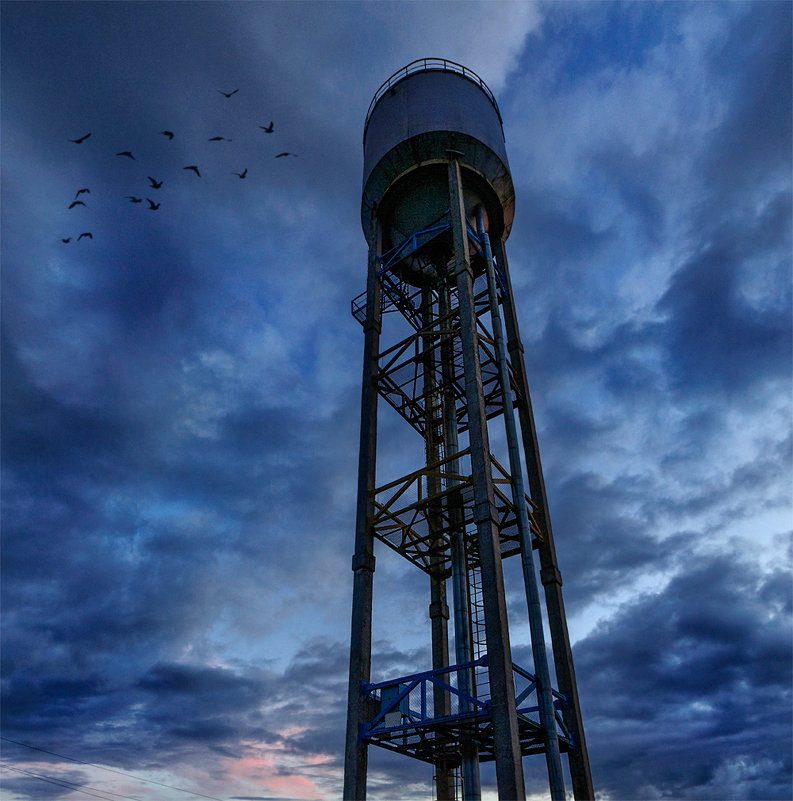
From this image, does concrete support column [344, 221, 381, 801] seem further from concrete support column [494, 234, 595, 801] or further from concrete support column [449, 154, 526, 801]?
concrete support column [494, 234, 595, 801]

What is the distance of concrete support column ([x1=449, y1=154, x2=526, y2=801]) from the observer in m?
16.5

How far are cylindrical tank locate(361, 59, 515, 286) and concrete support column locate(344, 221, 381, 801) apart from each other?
154cm

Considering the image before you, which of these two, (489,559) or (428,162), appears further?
(428,162)

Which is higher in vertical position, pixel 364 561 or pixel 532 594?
pixel 364 561

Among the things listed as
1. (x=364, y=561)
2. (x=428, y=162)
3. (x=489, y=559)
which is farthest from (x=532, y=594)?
(x=428, y=162)

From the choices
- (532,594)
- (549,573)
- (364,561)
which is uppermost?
(364,561)

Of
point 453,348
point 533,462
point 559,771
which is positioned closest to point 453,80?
point 453,348

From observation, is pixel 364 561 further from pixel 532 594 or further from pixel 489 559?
pixel 532 594

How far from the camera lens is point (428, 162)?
2712cm

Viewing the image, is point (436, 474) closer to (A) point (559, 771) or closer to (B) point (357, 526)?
(B) point (357, 526)

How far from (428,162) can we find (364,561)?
15.6 metres

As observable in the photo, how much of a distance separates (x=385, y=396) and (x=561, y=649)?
11017mm

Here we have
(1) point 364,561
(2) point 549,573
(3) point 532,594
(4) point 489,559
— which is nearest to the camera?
(4) point 489,559

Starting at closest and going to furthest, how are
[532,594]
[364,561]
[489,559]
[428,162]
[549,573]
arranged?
[489,559], [532,594], [364,561], [549,573], [428,162]
